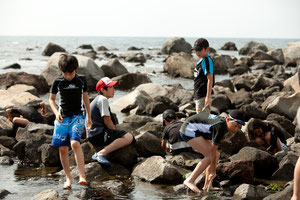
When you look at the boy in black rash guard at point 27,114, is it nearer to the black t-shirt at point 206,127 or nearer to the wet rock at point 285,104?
the black t-shirt at point 206,127

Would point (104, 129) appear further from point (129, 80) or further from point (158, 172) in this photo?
point (129, 80)

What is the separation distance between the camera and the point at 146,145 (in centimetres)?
764

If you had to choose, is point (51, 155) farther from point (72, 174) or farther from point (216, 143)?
point (216, 143)

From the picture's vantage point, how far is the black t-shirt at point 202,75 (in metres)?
7.28

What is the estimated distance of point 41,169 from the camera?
713cm

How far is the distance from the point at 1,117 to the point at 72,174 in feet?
12.5

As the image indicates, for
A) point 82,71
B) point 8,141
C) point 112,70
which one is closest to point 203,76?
point 8,141

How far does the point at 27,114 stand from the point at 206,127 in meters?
5.08

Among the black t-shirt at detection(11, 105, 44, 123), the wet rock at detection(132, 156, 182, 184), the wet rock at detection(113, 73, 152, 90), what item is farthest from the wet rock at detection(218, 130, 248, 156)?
the wet rock at detection(113, 73, 152, 90)

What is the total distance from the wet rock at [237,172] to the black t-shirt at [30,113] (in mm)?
4909

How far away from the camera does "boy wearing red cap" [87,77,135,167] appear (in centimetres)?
681

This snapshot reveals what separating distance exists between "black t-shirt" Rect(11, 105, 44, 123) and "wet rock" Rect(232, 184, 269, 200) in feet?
18.0

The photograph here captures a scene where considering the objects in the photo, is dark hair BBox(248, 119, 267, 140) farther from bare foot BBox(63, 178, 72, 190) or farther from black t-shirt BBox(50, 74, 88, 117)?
bare foot BBox(63, 178, 72, 190)

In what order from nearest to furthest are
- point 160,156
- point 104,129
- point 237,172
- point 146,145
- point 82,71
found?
point 237,172, point 160,156, point 104,129, point 146,145, point 82,71
